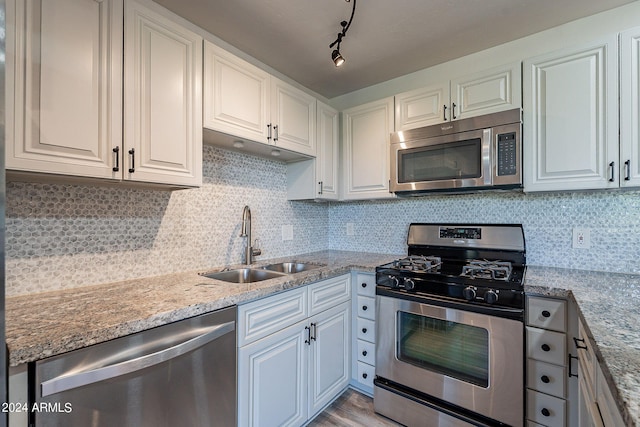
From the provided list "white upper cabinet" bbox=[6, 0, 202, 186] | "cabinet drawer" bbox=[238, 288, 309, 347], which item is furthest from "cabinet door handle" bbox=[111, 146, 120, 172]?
"cabinet drawer" bbox=[238, 288, 309, 347]

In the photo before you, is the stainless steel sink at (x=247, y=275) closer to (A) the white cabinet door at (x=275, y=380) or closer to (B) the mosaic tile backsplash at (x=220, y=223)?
(B) the mosaic tile backsplash at (x=220, y=223)

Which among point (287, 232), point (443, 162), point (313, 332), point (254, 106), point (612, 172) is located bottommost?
point (313, 332)

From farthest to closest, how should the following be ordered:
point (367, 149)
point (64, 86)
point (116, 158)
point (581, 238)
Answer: point (367, 149), point (581, 238), point (116, 158), point (64, 86)

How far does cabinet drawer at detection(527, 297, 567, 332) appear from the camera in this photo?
139 centimetres

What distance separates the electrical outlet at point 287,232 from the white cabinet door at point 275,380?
0.97m

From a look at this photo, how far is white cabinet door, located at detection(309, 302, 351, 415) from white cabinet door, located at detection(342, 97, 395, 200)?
3.07 ft

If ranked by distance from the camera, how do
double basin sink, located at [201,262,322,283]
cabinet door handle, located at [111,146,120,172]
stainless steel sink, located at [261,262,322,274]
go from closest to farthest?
1. cabinet door handle, located at [111,146,120,172]
2. double basin sink, located at [201,262,322,283]
3. stainless steel sink, located at [261,262,322,274]

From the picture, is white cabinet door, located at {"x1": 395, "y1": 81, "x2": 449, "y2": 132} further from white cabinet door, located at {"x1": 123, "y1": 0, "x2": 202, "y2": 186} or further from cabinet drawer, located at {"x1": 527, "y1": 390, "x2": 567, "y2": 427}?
cabinet drawer, located at {"x1": 527, "y1": 390, "x2": 567, "y2": 427}

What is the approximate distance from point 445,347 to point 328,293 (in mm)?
736

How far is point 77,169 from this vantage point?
43.9 inches

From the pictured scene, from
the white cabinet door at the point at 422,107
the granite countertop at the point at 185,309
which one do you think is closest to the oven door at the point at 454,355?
the granite countertop at the point at 185,309

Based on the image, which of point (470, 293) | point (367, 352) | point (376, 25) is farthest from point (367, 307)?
point (376, 25)

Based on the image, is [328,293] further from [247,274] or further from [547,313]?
[547,313]

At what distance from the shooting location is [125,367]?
92 centimetres
